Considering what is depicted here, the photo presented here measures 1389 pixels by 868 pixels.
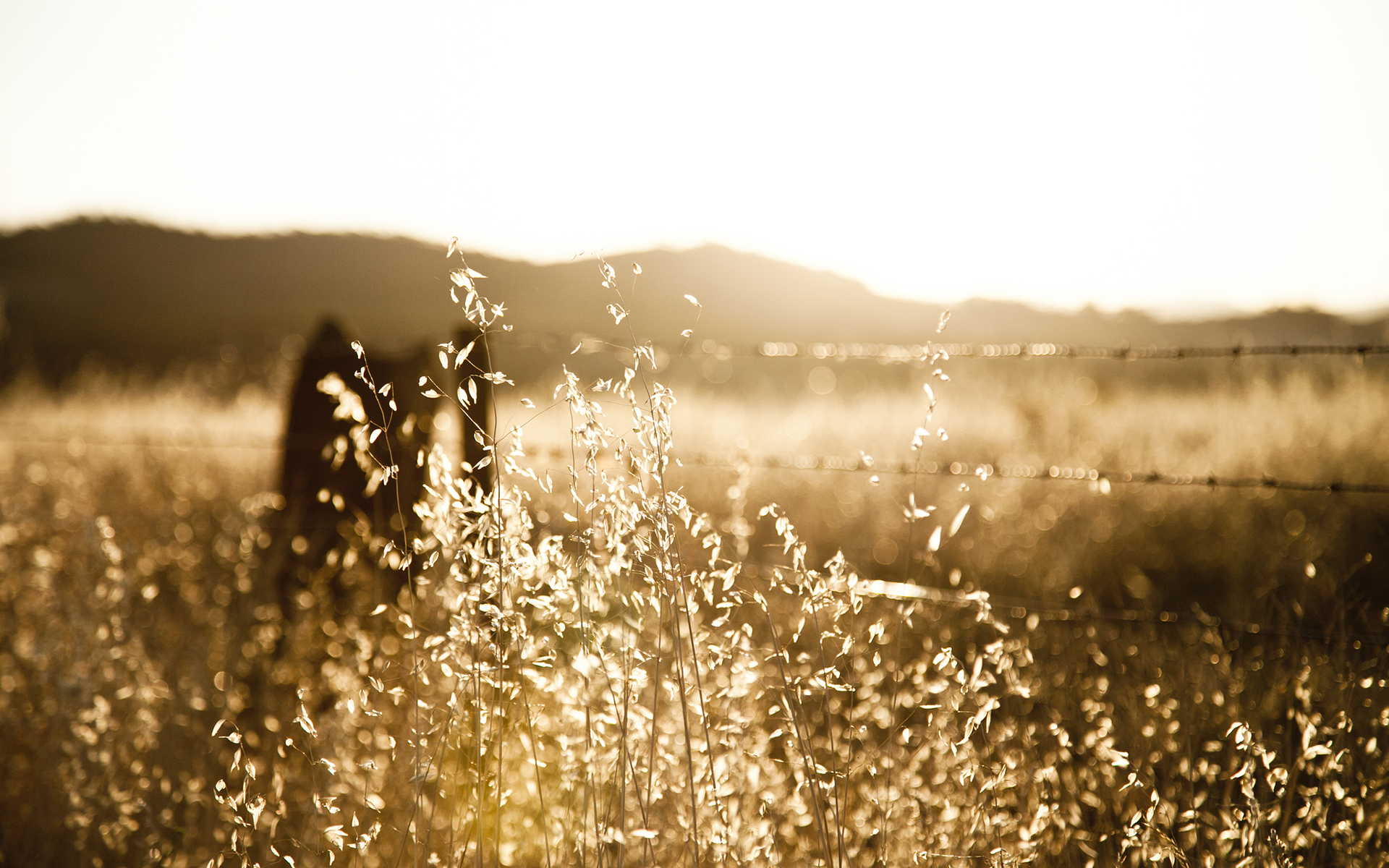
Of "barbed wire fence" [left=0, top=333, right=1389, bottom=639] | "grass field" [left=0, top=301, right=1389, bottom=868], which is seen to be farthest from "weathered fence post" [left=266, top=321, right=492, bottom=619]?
"barbed wire fence" [left=0, top=333, right=1389, bottom=639]

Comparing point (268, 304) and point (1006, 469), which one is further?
point (268, 304)

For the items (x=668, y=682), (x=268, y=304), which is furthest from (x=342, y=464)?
(x=268, y=304)

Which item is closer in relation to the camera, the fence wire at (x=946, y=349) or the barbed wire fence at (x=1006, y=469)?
the barbed wire fence at (x=1006, y=469)

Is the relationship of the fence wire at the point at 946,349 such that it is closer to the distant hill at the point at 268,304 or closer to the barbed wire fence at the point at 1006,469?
the barbed wire fence at the point at 1006,469

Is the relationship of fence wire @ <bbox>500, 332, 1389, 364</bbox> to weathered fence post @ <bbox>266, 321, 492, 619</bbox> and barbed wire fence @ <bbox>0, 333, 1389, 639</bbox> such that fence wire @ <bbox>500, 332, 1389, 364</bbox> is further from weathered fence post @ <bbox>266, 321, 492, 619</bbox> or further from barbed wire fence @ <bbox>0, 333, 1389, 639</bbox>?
weathered fence post @ <bbox>266, 321, 492, 619</bbox>

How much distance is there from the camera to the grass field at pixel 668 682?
1514 mm

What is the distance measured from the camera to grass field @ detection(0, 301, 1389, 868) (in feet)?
4.97

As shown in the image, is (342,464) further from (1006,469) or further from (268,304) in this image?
(268,304)

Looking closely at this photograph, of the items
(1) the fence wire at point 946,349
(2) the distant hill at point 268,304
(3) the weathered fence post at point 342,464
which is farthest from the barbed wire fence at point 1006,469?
(2) the distant hill at point 268,304

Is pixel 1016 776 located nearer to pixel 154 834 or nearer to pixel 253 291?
pixel 154 834

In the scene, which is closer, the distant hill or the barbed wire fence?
the barbed wire fence

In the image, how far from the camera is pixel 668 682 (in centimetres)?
163

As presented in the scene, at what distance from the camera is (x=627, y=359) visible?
1.64 meters

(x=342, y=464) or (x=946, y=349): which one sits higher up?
(x=946, y=349)
